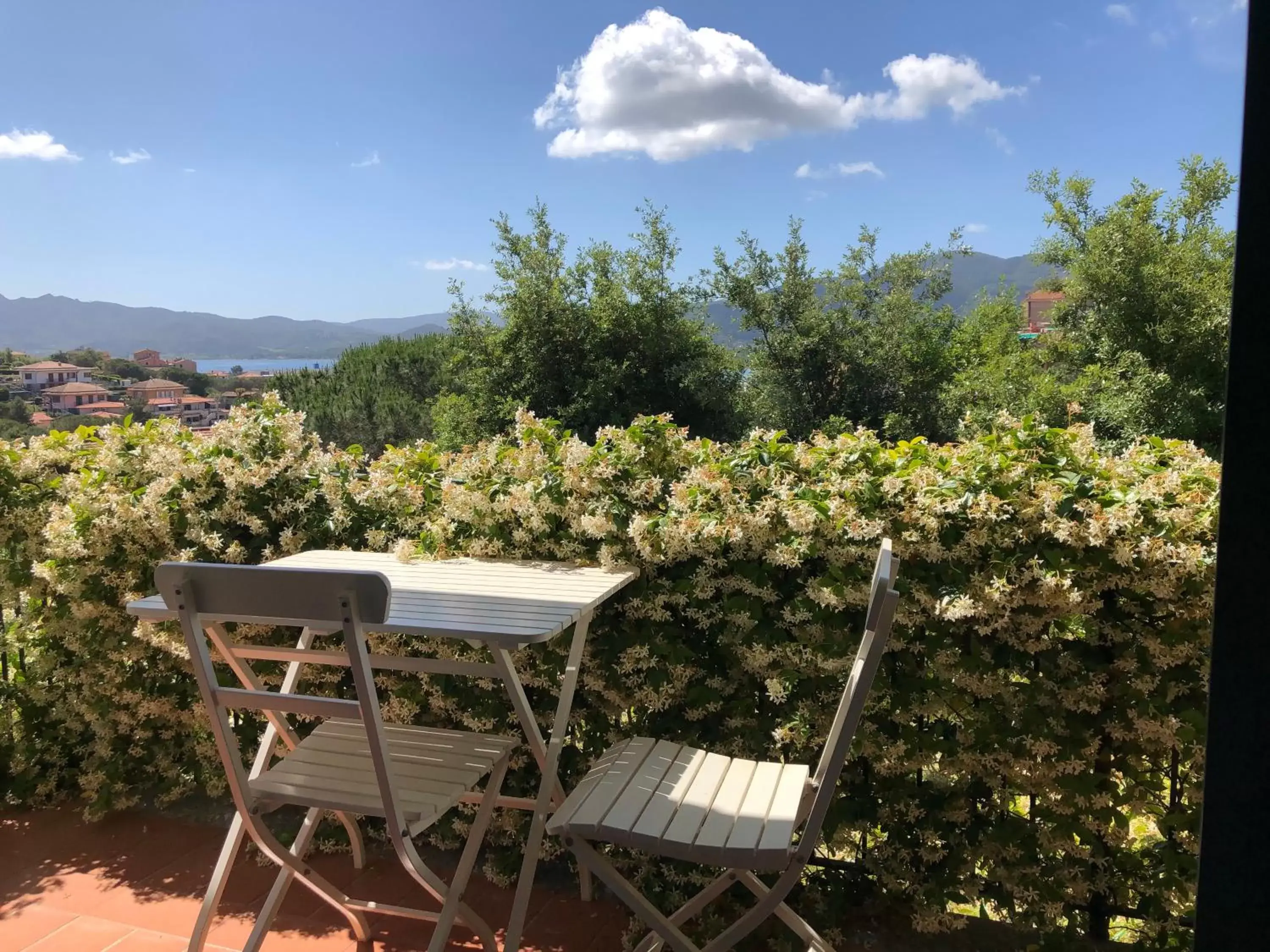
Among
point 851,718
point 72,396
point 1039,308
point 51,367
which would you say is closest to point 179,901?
point 851,718

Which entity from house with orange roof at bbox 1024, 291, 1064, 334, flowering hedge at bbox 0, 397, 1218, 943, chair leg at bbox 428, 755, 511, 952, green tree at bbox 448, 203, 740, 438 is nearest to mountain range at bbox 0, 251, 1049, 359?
house with orange roof at bbox 1024, 291, 1064, 334

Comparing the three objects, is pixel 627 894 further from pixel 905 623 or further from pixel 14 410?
pixel 14 410

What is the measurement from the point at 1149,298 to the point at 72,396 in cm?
1696

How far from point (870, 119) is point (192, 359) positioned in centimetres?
3951

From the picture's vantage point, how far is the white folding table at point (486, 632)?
1.59 meters

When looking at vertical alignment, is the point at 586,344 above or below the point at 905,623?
above

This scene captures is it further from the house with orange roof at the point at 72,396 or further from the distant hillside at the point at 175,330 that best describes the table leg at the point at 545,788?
the distant hillside at the point at 175,330

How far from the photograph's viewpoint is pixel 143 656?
260cm

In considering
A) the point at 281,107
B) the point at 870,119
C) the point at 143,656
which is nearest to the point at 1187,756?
the point at 143,656

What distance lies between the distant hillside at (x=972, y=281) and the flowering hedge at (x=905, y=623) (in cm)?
1804

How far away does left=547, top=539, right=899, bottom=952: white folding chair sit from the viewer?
1378 mm

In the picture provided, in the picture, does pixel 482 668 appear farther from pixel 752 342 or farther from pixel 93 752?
pixel 752 342

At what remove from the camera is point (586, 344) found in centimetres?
1856

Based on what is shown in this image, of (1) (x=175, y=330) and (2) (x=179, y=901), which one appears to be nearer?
(2) (x=179, y=901)
